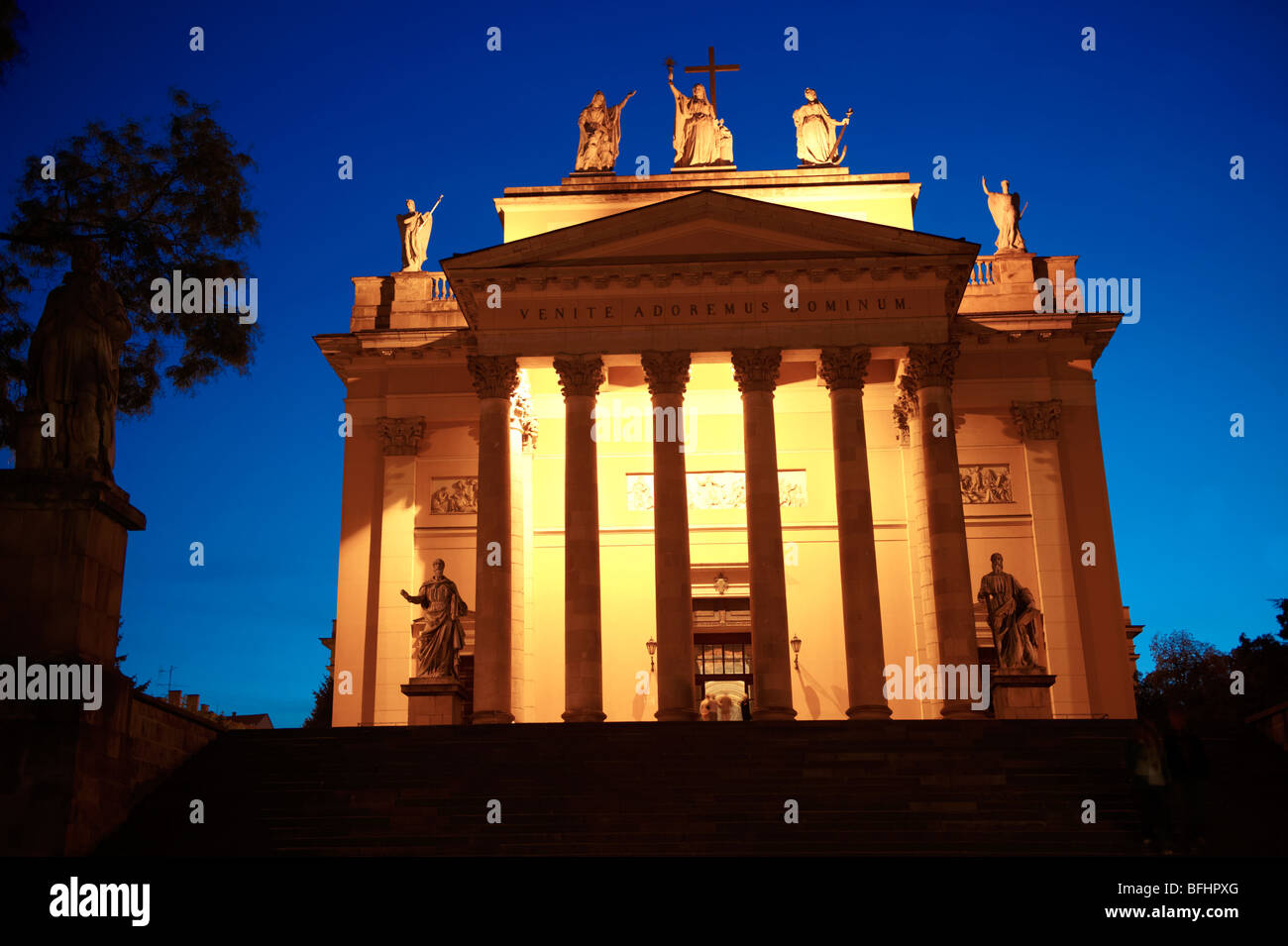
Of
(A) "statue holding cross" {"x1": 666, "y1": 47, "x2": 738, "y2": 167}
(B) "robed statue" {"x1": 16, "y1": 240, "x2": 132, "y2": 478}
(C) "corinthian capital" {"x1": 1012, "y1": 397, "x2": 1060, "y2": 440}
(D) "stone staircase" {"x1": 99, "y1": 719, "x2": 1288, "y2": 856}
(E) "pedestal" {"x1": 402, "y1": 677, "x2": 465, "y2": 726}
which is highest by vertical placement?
(A) "statue holding cross" {"x1": 666, "y1": 47, "x2": 738, "y2": 167}

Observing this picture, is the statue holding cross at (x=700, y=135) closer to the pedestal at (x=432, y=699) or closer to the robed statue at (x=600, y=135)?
the robed statue at (x=600, y=135)

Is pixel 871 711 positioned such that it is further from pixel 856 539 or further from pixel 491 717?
pixel 491 717

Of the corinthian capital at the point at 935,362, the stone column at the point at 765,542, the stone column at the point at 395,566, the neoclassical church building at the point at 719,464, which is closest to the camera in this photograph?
the stone column at the point at 765,542

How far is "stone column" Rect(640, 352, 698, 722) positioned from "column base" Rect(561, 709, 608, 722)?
1.35 m

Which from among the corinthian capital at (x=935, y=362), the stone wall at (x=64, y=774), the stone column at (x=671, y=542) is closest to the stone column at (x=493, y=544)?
the stone column at (x=671, y=542)

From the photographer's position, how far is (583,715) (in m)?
25.1

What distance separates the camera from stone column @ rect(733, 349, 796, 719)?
2531cm

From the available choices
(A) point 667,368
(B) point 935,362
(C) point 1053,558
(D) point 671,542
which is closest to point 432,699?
(D) point 671,542

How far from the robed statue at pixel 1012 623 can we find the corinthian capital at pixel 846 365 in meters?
5.35

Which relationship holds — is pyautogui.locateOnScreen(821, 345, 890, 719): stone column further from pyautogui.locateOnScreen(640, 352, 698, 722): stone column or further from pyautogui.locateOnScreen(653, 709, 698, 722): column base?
pyautogui.locateOnScreen(640, 352, 698, 722): stone column

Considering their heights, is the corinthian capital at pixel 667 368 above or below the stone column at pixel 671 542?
above

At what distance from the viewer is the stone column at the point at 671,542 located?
25359 millimetres

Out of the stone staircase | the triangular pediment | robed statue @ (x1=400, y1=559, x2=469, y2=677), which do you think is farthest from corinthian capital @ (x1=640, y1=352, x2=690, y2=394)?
the stone staircase

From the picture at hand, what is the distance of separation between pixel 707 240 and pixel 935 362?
6283 millimetres
